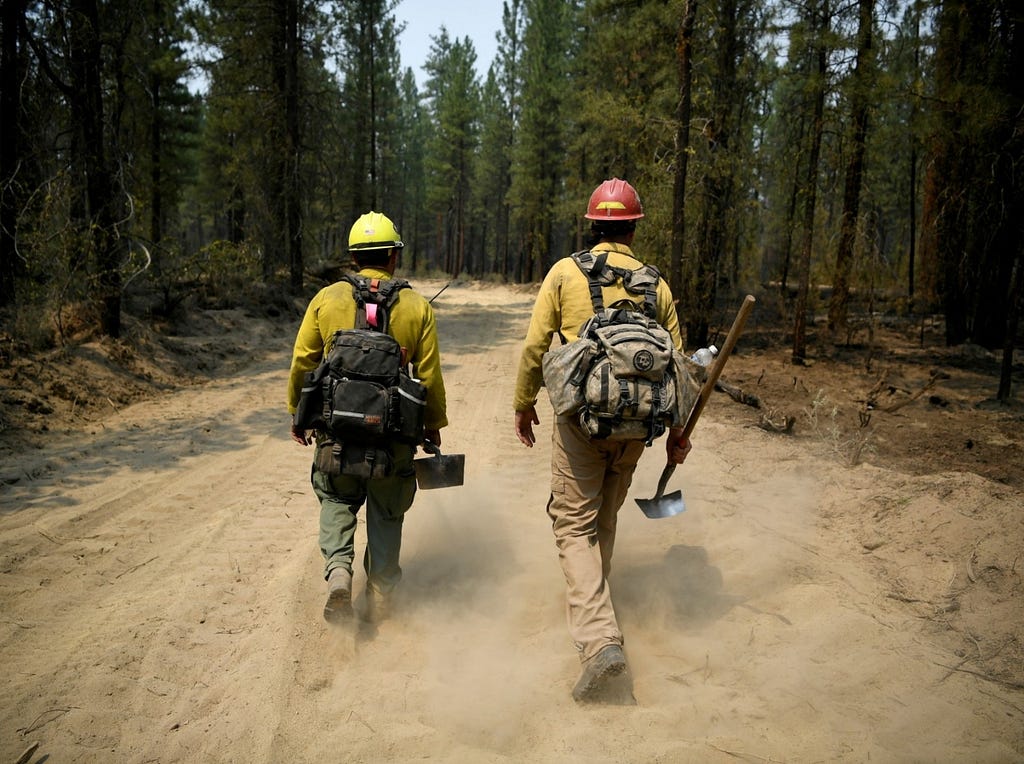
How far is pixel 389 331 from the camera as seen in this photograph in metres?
3.85

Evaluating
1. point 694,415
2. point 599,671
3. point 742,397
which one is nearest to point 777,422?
point 742,397

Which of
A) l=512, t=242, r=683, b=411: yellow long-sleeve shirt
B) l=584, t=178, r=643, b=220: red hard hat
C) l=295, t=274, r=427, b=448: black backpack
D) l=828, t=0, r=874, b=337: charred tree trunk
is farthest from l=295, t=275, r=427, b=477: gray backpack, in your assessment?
l=828, t=0, r=874, b=337: charred tree trunk

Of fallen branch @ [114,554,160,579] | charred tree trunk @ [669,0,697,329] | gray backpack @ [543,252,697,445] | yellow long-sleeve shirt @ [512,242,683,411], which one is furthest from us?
charred tree trunk @ [669,0,697,329]

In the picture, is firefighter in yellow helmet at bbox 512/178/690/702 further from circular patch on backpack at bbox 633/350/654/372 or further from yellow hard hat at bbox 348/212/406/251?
yellow hard hat at bbox 348/212/406/251

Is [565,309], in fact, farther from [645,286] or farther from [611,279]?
[645,286]

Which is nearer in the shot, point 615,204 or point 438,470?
point 615,204

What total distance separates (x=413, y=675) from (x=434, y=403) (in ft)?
5.04

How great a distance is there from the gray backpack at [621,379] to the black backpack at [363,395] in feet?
2.66

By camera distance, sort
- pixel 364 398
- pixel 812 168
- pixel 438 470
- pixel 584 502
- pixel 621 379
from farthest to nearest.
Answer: pixel 812 168
pixel 438 470
pixel 584 502
pixel 364 398
pixel 621 379

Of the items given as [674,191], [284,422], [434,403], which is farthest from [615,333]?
[674,191]

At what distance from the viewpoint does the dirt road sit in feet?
9.66

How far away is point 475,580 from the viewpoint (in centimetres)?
442

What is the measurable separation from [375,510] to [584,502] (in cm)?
127

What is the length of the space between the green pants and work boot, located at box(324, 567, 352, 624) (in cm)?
15
